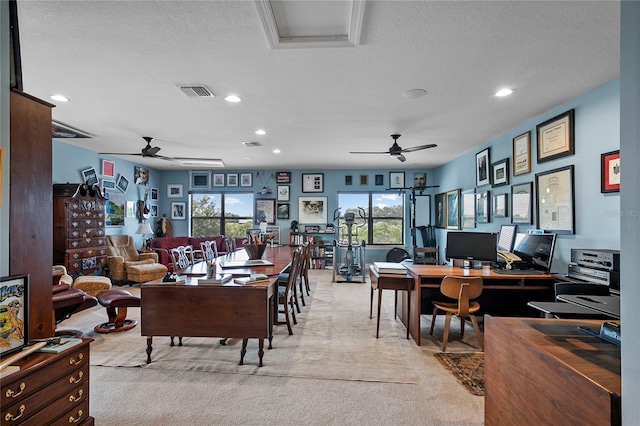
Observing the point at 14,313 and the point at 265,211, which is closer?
the point at 14,313

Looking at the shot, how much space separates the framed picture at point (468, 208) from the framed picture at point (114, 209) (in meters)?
6.93

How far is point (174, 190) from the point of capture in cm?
808

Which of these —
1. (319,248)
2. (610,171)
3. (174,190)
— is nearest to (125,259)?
(174,190)

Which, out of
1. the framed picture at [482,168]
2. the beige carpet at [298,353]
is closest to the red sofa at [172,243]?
the beige carpet at [298,353]

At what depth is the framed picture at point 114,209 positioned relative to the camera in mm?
6133

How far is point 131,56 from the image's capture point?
239 centimetres

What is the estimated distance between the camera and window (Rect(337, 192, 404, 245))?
7961mm

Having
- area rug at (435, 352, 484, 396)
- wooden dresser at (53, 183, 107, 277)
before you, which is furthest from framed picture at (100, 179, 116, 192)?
area rug at (435, 352, 484, 396)

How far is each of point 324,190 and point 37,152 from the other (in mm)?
6500

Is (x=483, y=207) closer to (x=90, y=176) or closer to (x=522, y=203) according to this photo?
(x=522, y=203)

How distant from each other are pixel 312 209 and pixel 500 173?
14.7 feet

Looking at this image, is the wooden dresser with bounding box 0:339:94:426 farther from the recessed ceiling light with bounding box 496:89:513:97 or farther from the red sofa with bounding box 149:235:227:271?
the red sofa with bounding box 149:235:227:271

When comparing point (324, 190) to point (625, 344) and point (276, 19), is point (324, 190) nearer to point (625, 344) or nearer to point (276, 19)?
point (276, 19)

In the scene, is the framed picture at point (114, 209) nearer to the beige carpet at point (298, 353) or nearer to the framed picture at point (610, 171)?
the beige carpet at point (298, 353)
